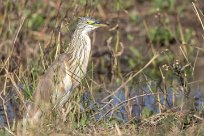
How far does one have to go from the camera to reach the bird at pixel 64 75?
6.55m

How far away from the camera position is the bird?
655cm

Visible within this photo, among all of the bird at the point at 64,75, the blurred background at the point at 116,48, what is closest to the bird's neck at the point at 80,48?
the bird at the point at 64,75

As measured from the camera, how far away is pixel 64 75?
720 cm

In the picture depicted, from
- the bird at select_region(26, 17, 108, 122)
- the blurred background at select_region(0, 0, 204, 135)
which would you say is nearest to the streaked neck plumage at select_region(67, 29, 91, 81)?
the bird at select_region(26, 17, 108, 122)

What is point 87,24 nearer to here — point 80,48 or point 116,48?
point 80,48

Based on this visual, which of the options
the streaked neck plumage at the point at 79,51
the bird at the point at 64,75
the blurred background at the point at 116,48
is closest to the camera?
the bird at the point at 64,75

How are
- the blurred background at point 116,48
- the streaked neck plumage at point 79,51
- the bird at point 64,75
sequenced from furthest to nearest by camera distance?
the streaked neck plumage at point 79,51, the blurred background at point 116,48, the bird at point 64,75

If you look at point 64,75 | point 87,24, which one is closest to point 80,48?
point 87,24

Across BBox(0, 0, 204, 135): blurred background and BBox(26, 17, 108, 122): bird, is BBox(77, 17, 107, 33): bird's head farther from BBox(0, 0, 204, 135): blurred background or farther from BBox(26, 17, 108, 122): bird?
BBox(0, 0, 204, 135): blurred background

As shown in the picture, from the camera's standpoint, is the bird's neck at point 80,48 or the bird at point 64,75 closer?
the bird at point 64,75

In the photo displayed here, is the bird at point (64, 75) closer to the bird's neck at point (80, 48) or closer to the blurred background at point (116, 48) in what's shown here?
the bird's neck at point (80, 48)

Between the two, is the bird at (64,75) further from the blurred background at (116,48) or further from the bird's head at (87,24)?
the blurred background at (116,48)

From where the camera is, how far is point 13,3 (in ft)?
28.8

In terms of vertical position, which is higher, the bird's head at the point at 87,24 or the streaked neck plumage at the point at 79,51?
the bird's head at the point at 87,24
